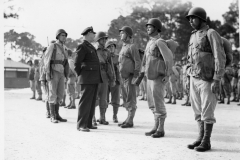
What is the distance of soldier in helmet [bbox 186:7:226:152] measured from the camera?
4.12 meters

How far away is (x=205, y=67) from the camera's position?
14.0 feet

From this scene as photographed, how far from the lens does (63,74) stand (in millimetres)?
7301

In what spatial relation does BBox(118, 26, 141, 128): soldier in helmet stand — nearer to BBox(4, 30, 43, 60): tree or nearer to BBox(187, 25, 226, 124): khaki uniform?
BBox(187, 25, 226, 124): khaki uniform

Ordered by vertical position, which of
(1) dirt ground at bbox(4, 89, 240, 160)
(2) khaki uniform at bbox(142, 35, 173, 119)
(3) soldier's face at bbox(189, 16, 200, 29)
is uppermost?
(3) soldier's face at bbox(189, 16, 200, 29)

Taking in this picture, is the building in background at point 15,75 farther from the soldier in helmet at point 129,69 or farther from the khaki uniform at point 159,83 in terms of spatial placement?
the khaki uniform at point 159,83

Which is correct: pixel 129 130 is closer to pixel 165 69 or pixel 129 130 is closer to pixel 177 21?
pixel 165 69

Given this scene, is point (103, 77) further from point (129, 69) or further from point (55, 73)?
point (55, 73)

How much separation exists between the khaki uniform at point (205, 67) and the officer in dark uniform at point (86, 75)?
226cm

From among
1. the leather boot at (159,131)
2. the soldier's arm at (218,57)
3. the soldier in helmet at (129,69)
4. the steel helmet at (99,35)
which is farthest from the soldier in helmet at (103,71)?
the soldier's arm at (218,57)

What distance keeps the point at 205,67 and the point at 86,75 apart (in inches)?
103

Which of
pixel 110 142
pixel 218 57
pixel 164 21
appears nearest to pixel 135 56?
pixel 110 142

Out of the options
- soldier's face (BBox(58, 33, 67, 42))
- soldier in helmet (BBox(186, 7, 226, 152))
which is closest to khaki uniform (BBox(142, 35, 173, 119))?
soldier in helmet (BBox(186, 7, 226, 152))

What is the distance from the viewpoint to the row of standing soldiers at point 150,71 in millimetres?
4254

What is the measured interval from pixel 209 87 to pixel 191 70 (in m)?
0.45
